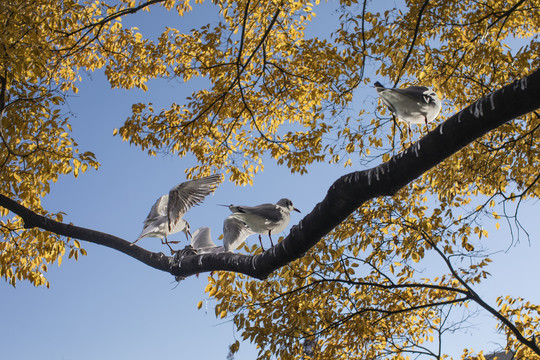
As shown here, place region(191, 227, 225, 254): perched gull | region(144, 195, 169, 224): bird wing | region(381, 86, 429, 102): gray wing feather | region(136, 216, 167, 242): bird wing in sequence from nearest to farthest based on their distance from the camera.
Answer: region(381, 86, 429, 102): gray wing feather
region(136, 216, 167, 242): bird wing
region(191, 227, 225, 254): perched gull
region(144, 195, 169, 224): bird wing

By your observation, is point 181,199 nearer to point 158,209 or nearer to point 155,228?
point 155,228

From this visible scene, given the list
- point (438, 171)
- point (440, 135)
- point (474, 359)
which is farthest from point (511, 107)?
point (474, 359)

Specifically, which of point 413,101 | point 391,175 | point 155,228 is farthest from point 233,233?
point 391,175

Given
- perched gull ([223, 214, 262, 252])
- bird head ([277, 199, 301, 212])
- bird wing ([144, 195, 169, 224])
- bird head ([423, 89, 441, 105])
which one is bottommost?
perched gull ([223, 214, 262, 252])

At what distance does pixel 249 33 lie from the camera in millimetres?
6977

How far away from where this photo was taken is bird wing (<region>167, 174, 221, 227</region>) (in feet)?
16.0

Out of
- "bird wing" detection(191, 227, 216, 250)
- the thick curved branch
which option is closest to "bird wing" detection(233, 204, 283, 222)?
the thick curved branch

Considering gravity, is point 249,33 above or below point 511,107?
above

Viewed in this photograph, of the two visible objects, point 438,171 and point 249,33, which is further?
point 249,33

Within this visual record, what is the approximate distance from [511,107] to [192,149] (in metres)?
5.66

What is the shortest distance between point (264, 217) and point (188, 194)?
3.11ft

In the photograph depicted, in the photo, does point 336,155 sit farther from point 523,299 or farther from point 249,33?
point 523,299

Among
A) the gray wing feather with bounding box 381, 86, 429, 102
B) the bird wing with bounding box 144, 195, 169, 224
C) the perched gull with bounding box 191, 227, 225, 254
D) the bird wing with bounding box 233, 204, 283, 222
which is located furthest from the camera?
the bird wing with bounding box 144, 195, 169, 224

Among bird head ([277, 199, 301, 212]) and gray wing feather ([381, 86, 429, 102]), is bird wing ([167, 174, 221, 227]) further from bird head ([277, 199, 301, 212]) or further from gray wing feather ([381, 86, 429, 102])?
gray wing feather ([381, 86, 429, 102])
